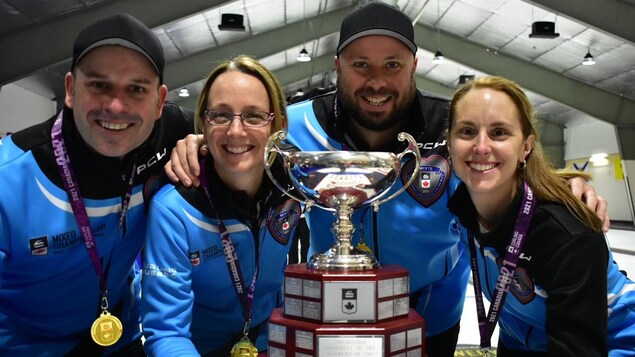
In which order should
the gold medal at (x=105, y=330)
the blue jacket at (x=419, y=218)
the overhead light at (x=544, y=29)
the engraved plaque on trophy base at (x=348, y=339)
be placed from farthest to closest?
the overhead light at (x=544, y=29), the blue jacket at (x=419, y=218), the gold medal at (x=105, y=330), the engraved plaque on trophy base at (x=348, y=339)

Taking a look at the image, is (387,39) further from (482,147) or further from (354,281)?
(354,281)

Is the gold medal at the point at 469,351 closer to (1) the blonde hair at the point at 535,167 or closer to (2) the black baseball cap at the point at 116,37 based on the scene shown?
(1) the blonde hair at the point at 535,167

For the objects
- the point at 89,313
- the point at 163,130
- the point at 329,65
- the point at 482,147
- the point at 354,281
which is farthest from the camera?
the point at 329,65

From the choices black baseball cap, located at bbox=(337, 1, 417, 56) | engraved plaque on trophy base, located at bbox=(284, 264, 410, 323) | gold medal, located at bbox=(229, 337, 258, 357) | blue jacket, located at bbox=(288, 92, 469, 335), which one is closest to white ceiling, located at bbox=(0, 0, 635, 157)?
blue jacket, located at bbox=(288, 92, 469, 335)

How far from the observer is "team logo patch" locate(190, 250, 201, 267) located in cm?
192

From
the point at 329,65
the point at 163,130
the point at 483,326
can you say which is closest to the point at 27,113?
the point at 329,65

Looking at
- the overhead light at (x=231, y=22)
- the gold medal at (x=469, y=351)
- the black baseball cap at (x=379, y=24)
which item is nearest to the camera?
the black baseball cap at (x=379, y=24)

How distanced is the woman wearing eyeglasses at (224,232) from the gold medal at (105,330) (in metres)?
0.27

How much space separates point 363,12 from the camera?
2.22 m

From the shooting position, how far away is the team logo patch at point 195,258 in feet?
6.31

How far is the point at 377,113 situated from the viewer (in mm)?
2262

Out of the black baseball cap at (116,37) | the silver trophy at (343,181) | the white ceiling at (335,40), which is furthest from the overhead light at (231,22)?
the silver trophy at (343,181)

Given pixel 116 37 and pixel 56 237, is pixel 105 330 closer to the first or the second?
pixel 56 237

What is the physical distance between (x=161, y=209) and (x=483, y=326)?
119cm
